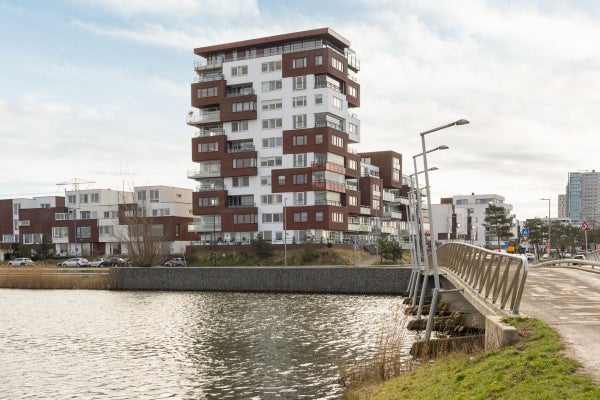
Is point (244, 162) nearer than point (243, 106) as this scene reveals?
Yes

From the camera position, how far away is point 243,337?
30.2 metres

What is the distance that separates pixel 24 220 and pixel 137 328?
98166mm

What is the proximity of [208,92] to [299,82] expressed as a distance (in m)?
14.1

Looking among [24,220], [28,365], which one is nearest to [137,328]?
[28,365]

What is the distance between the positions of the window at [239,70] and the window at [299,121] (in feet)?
34.2

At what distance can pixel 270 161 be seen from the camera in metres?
90.6

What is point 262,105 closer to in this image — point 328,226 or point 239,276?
point 328,226

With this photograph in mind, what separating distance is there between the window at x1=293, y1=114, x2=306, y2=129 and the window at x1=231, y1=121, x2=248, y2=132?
24.7 ft

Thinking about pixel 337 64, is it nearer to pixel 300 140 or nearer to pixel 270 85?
pixel 270 85

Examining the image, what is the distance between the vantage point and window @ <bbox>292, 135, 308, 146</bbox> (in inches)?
3472

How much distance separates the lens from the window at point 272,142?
90200 mm

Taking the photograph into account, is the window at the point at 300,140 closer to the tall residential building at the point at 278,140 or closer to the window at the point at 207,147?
the tall residential building at the point at 278,140

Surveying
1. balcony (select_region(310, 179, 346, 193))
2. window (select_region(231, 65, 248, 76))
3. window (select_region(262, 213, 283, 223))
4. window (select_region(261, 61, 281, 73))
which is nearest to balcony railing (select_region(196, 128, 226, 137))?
window (select_region(231, 65, 248, 76))

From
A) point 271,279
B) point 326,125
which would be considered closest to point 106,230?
point 326,125
